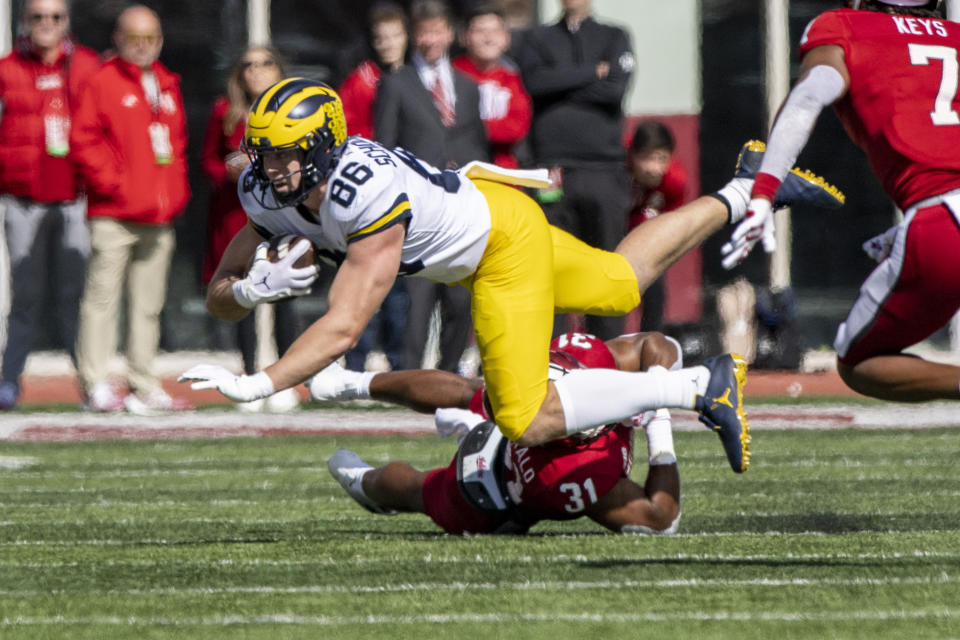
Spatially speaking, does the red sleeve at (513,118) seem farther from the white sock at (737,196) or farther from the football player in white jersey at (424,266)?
the football player in white jersey at (424,266)

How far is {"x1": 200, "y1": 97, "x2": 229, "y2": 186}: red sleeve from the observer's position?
9.02 metres

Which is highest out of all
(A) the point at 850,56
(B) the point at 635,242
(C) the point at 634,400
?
(A) the point at 850,56

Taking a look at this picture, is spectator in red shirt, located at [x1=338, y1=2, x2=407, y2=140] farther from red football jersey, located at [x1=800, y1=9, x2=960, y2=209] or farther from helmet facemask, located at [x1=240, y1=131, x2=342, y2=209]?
red football jersey, located at [x1=800, y1=9, x2=960, y2=209]

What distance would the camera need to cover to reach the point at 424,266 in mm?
5070

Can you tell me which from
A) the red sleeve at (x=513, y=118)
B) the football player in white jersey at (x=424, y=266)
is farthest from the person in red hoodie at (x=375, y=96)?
the football player in white jersey at (x=424, y=266)

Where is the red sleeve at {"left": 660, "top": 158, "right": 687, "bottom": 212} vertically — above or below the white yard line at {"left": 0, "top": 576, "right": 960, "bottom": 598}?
above

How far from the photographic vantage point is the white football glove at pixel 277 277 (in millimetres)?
4719

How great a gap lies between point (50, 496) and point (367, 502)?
4.56 feet

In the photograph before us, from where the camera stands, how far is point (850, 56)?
489cm

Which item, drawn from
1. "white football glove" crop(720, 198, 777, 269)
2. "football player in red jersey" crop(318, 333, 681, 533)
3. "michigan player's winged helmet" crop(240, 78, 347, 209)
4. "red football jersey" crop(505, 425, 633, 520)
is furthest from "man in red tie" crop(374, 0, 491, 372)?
"white football glove" crop(720, 198, 777, 269)

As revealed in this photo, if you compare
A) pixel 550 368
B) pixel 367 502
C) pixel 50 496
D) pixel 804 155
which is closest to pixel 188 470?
pixel 50 496

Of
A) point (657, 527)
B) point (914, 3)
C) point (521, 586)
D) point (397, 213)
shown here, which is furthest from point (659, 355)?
point (521, 586)

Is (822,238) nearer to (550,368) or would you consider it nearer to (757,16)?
(757,16)

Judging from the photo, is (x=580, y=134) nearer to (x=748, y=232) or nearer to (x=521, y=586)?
(x=748, y=232)
